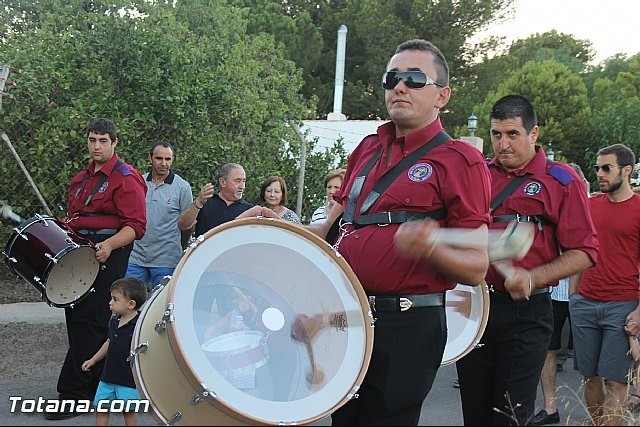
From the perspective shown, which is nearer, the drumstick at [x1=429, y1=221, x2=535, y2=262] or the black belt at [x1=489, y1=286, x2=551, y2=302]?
the drumstick at [x1=429, y1=221, x2=535, y2=262]

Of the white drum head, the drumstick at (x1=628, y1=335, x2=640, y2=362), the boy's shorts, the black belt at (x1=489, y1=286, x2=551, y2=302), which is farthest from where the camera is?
the white drum head

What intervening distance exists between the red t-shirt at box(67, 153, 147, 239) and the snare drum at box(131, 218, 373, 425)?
9.98ft

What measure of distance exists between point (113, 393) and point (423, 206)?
3.02m

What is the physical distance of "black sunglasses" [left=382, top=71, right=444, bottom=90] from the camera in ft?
10.6

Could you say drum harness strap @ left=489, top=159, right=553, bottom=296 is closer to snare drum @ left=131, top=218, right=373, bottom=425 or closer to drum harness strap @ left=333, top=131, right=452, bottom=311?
drum harness strap @ left=333, top=131, right=452, bottom=311

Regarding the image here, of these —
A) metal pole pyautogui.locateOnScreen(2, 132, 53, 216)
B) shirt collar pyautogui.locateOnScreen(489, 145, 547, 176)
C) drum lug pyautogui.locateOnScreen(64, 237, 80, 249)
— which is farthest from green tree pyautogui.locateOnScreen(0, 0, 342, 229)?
shirt collar pyautogui.locateOnScreen(489, 145, 547, 176)

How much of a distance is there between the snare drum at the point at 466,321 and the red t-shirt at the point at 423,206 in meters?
1.15

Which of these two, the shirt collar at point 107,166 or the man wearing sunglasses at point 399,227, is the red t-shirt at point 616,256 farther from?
the shirt collar at point 107,166

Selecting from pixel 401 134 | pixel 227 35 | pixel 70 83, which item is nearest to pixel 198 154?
pixel 70 83

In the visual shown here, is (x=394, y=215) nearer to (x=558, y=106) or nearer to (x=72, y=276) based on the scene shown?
(x=72, y=276)

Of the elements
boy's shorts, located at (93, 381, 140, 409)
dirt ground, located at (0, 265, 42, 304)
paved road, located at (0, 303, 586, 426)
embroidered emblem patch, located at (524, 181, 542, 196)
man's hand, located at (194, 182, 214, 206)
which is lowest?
paved road, located at (0, 303, 586, 426)

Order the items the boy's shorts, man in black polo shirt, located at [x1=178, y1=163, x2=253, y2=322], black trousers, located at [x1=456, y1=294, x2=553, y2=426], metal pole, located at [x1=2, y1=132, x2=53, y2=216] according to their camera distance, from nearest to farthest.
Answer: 1. black trousers, located at [x1=456, y1=294, x2=553, y2=426]
2. the boy's shorts
3. man in black polo shirt, located at [x1=178, y1=163, x2=253, y2=322]
4. metal pole, located at [x1=2, y1=132, x2=53, y2=216]

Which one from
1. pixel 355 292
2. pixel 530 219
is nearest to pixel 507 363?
pixel 530 219

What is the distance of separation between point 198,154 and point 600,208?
18.3 ft
